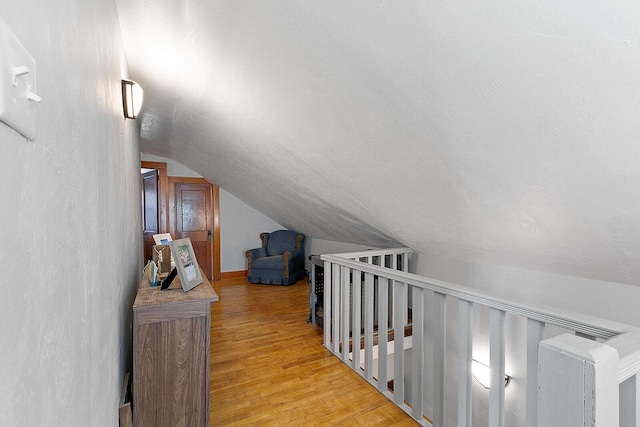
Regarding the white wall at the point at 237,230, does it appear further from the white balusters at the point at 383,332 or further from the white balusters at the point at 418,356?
the white balusters at the point at 418,356

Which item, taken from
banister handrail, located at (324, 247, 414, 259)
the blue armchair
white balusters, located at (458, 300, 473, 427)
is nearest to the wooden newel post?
white balusters, located at (458, 300, 473, 427)

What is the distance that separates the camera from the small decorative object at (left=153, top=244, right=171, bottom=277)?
7.85ft

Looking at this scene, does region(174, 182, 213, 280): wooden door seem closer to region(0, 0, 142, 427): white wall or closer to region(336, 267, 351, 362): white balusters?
region(336, 267, 351, 362): white balusters

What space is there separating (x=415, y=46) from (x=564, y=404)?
1282 millimetres

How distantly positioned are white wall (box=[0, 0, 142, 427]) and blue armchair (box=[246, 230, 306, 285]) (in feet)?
13.3

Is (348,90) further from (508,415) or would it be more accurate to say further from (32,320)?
(508,415)

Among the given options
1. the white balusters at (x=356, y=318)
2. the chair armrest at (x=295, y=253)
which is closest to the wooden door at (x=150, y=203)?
the chair armrest at (x=295, y=253)

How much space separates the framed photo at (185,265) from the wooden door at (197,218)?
3796 millimetres

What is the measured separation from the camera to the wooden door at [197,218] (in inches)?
220

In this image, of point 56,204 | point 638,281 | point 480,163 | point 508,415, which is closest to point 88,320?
point 56,204

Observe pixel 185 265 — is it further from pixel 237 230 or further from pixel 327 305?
pixel 237 230

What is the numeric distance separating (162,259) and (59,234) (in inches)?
72.6

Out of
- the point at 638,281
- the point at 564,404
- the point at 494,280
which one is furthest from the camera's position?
the point at 494,280

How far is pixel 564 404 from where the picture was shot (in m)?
0.67
